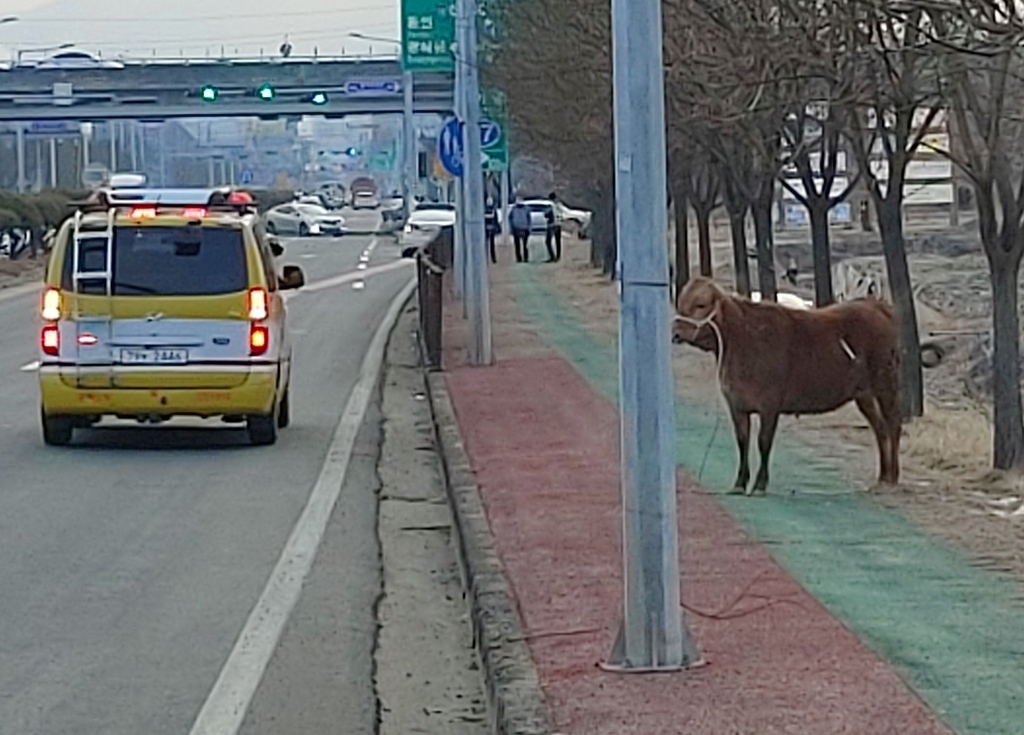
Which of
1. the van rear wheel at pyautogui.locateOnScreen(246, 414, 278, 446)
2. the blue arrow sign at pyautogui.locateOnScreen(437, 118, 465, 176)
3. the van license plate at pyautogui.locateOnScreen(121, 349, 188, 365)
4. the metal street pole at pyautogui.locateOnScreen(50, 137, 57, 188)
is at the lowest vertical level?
the van rear wheel at pyautogui.locateOnScreen(246, 414, 278, 446)

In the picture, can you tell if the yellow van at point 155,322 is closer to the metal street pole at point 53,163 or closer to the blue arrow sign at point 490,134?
the blue arrow sign at point 490,134

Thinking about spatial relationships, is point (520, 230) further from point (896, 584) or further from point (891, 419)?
point (896, 584)

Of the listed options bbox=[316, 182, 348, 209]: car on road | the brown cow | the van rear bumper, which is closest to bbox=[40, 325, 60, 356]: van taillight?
the van rear bumper

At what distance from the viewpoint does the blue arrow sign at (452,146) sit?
29859 mm

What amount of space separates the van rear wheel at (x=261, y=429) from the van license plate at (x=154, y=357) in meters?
0.81

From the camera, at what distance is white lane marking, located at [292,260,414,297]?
162 ft

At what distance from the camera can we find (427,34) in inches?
1351

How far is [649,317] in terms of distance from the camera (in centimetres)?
887

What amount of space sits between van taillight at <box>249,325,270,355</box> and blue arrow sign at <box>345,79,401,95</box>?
67202 millimetres

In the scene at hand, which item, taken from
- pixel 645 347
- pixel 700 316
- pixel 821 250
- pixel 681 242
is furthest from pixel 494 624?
pixel 681 242

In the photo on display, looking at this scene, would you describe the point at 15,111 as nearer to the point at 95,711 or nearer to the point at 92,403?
the point at 92,403

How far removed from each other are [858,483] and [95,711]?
7.38 meters

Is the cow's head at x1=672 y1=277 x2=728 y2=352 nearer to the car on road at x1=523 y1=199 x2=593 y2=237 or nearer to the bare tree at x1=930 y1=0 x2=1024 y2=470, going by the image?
the bare tree at x1=930 y1=0 x2=1024 y2=470

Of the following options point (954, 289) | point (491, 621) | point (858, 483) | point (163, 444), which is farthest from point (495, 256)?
point (491, 621)
